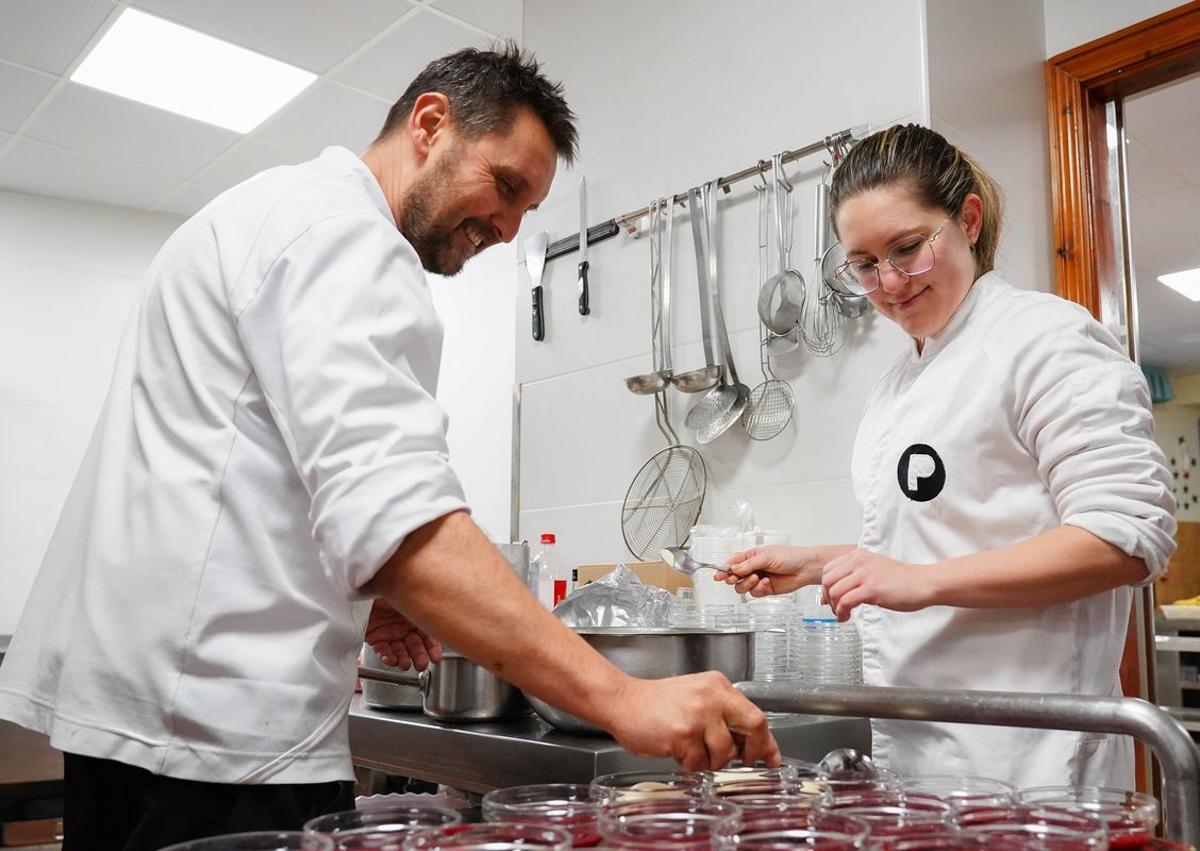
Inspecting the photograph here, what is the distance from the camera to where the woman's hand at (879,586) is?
3.86 ft

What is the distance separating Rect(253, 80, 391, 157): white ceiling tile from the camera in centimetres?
340

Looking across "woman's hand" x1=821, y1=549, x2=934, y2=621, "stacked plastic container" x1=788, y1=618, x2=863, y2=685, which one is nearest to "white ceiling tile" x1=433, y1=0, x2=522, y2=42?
"stacked plastic container" x1=788, y1=618, x2=863, y2=685

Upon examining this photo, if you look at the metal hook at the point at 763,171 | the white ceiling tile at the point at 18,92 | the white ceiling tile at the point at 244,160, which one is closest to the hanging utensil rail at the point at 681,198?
the metal hook at the point at 763,171

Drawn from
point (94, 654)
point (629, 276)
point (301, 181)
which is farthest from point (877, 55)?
point (94, 654)

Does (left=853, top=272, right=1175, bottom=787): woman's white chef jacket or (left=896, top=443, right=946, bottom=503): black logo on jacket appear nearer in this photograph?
(left=853, top=272, right=1175, bottom=787): woman's white chef jacket

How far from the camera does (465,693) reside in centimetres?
137

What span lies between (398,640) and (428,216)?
53cm

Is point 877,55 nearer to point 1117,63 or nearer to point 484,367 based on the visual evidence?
point 1117,63

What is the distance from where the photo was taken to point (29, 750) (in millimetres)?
2930

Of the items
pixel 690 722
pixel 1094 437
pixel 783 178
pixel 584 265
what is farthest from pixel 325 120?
pixel 690 722

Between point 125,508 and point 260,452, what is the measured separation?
14cm

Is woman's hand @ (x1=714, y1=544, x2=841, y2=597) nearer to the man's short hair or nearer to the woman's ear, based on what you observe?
the woman's ear

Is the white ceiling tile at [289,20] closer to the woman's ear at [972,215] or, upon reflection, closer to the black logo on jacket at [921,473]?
the woman's ear at [972,215]

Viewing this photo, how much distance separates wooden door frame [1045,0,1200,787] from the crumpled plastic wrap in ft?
3.49
